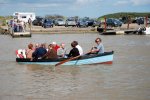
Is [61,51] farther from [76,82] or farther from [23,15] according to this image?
[23,15]

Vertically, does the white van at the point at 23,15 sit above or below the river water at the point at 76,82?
above

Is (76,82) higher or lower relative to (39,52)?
lower

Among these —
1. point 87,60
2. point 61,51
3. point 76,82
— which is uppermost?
point 61,51

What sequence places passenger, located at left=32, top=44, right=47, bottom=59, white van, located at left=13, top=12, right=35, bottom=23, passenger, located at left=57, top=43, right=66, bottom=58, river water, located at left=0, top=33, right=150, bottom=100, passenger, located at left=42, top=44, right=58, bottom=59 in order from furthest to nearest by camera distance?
white van, located at left=13, top=12, right=35, bottom=23 < passenger, located at left=57, top=43, right=66, bottom=58 < passenger, located at left=32, top=44, right=47, bottom=59 < passenger, located at left=42, top=44, right=58, bottom=59 < river water, located at left=0, top=33, right=150, bottom=100

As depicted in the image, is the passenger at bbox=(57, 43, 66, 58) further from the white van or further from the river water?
the white van

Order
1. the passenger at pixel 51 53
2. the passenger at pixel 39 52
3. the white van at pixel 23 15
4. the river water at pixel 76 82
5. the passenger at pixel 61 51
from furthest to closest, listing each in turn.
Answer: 1. the white van at pixel 23 15
2. the passenger at pixel 61 51
3. the passenger at pixel 39 52
4. the passenger at pixel 51 53
5. the river water at pixel 76 82

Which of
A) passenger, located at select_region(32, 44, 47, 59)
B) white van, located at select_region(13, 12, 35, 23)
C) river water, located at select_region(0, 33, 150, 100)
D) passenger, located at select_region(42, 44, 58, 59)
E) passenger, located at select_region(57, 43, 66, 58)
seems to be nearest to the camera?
river water, located at select_region(0, 33, 150, 100)

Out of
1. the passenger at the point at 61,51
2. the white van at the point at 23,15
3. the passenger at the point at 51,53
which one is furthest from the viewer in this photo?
the white van at the point at 23,15

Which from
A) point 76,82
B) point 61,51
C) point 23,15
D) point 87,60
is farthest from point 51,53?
point 23,15

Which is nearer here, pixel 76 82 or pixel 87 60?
pixel 76 82

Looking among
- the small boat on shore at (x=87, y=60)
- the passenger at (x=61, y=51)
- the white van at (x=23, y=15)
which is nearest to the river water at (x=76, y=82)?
the small boat on shore at (x=87, y=60)

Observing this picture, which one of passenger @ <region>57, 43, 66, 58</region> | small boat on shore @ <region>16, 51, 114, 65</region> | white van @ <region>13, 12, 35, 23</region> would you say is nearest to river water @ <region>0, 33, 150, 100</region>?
small boat on shore @ <region>16, 51, 114, 65</region>

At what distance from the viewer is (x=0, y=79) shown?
1888cm

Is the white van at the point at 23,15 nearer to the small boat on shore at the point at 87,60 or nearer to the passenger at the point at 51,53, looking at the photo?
the small boat on shore at the point at 87,60
